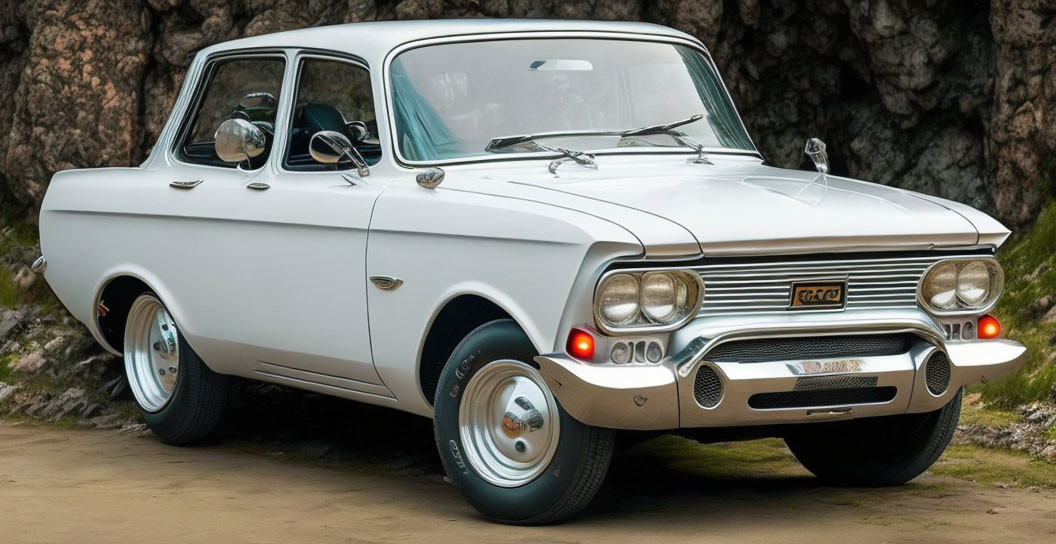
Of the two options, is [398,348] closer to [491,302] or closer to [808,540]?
[491,302]

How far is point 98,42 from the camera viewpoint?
11.6 meters

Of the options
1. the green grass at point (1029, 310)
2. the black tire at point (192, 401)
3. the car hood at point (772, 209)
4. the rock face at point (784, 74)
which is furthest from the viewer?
the rock face at point (784, 74)

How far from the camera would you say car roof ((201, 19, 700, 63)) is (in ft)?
21.4

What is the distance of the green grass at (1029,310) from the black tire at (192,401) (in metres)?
3.74

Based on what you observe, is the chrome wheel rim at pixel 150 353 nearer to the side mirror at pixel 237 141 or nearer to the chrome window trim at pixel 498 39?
the side mirror at pixel 237 141

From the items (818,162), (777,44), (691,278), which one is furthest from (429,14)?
(691,278)

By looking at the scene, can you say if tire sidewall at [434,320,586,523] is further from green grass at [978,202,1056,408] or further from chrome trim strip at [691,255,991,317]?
green grass at [978,202,1056,408]

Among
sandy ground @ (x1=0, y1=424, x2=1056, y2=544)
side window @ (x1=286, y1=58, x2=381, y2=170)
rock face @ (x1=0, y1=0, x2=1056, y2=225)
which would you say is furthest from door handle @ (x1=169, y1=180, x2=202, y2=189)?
rock face @ (x1=0, y1=0, x2=1056, y2=225)

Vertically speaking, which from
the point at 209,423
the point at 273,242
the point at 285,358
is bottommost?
the point at 209,423

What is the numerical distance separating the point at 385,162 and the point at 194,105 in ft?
6.11

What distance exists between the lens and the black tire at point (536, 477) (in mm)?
5312

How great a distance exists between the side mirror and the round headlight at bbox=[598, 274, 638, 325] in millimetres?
2224

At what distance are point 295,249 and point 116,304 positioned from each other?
1762mm

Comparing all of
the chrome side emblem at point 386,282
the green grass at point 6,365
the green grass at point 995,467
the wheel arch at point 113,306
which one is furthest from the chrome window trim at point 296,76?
the green grass at point 6,365
